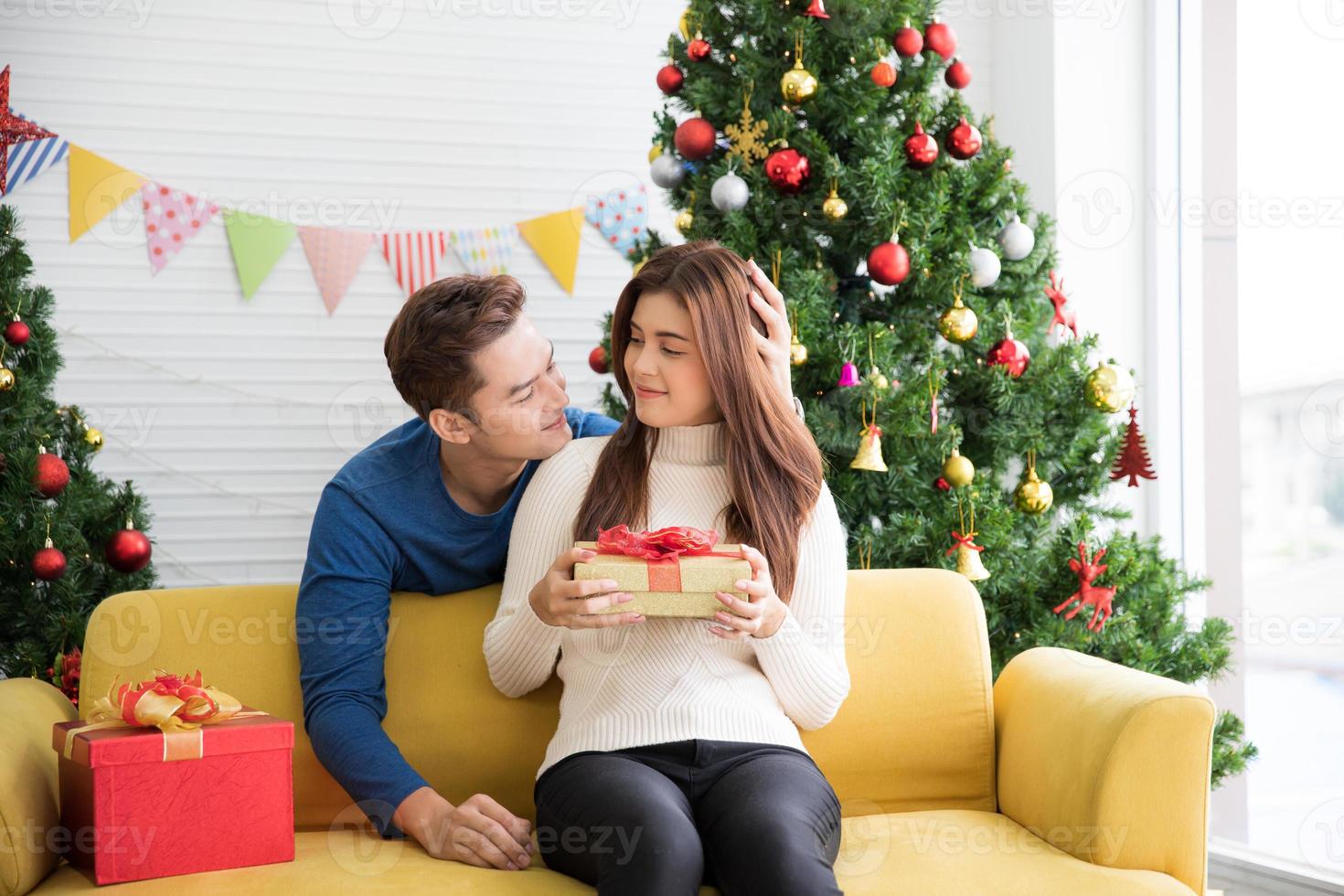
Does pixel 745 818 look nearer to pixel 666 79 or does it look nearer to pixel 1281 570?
pixel 666 79

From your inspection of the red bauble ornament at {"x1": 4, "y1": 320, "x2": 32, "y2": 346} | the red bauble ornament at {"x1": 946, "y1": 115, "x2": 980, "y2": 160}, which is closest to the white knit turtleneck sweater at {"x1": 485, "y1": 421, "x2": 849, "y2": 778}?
the red bauble ornament at {"x1": 946, "y1": 115, "x2": 980, "y2": 160}

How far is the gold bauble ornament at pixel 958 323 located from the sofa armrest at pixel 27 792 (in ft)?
5.91

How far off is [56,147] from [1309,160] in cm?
335

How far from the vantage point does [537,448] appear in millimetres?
2004

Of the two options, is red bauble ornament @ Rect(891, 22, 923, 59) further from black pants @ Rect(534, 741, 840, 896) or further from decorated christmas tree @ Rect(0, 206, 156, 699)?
decorated christmas tree @ Rect(0, 206, 156, 699)

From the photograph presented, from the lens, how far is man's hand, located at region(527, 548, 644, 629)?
1.68 meters

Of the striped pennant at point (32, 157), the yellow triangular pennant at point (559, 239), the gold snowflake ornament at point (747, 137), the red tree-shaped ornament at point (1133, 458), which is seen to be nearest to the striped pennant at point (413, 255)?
the yellow triangular pennant at point (559, 239)

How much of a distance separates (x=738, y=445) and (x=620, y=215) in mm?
1996

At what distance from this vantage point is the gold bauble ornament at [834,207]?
254 cm

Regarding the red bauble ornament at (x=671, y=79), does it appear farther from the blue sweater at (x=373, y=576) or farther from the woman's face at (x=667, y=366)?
the blue sweater at (x=373, y=576)

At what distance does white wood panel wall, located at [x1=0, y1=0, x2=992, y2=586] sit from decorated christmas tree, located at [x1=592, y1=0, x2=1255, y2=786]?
1.11 metres

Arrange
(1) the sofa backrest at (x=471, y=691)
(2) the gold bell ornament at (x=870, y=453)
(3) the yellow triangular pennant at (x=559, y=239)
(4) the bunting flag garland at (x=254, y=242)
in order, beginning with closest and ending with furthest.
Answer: (1) the sofa backrest at (x=471, y=691) < (2) the gold bell ornament at (x=870, y=453) < (4) the bunting flag garland at (x=254, y=242) < (3) the yellow triangular pennant at (x=559, y=239)

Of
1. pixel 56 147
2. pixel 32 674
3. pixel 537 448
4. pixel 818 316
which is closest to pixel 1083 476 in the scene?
pixel 818 316

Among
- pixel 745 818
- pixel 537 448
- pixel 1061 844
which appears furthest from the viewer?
pixel 537 448
